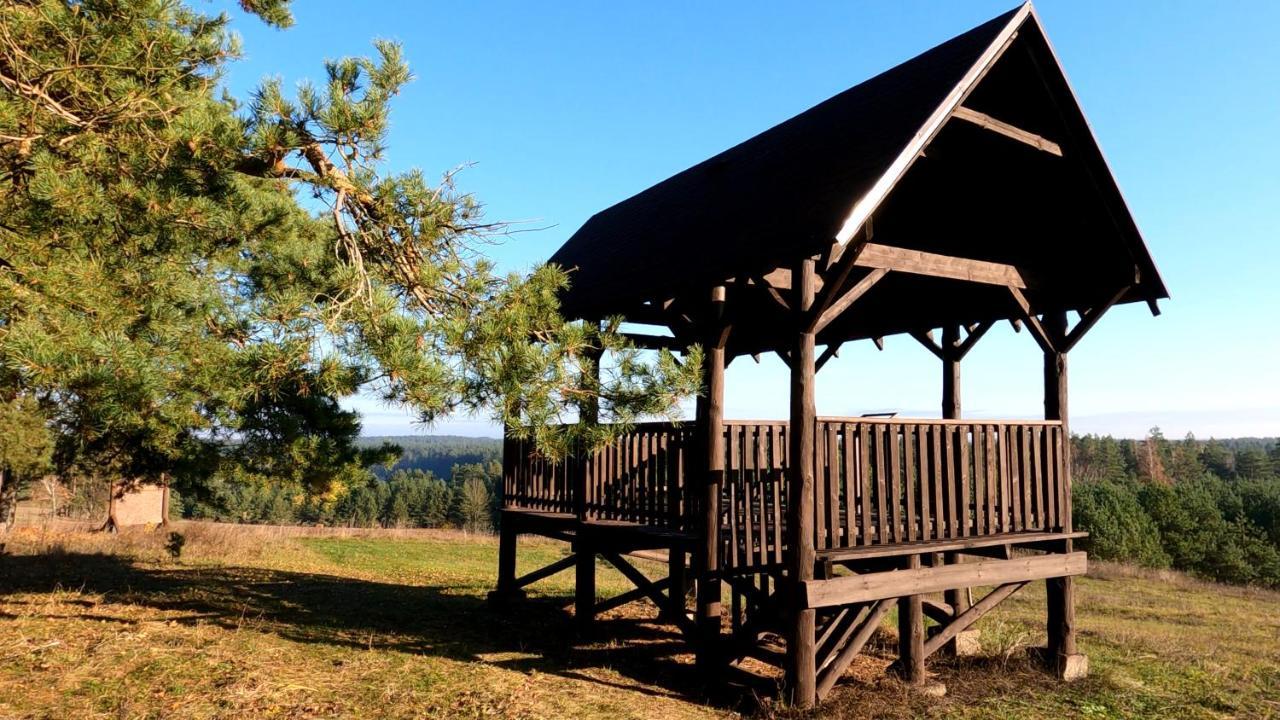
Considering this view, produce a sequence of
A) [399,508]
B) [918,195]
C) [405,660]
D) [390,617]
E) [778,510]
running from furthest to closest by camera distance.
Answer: [399,508]
[390,617]
[918,195]
[405,660]
[778,510]

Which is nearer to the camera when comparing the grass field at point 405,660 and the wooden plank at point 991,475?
the grass field at point 405,660

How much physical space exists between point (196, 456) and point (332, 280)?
183 inches

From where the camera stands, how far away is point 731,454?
8.16 m

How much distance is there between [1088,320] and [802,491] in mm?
5134

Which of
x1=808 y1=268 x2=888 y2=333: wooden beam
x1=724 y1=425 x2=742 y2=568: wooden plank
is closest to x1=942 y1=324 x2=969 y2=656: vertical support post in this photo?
x1=808 y1=268 x2=888 y2=333: wooden beam

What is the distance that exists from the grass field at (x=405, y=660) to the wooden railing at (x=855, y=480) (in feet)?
5.52

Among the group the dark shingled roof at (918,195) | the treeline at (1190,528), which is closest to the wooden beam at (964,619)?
the dark shingled roof at (918,195)

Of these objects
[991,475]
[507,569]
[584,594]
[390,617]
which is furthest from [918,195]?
[390,617]

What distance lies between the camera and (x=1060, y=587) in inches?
372

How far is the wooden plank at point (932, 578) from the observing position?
723 centimetres

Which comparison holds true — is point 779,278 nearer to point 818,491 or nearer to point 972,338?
point 818,491

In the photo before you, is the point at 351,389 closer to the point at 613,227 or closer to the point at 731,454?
the point at 731,454

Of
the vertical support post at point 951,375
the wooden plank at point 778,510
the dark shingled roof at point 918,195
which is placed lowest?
the wooden plank at point 778,510

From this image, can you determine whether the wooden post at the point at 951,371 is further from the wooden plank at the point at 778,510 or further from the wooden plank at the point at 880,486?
the wooden plank at the point at 778,510
